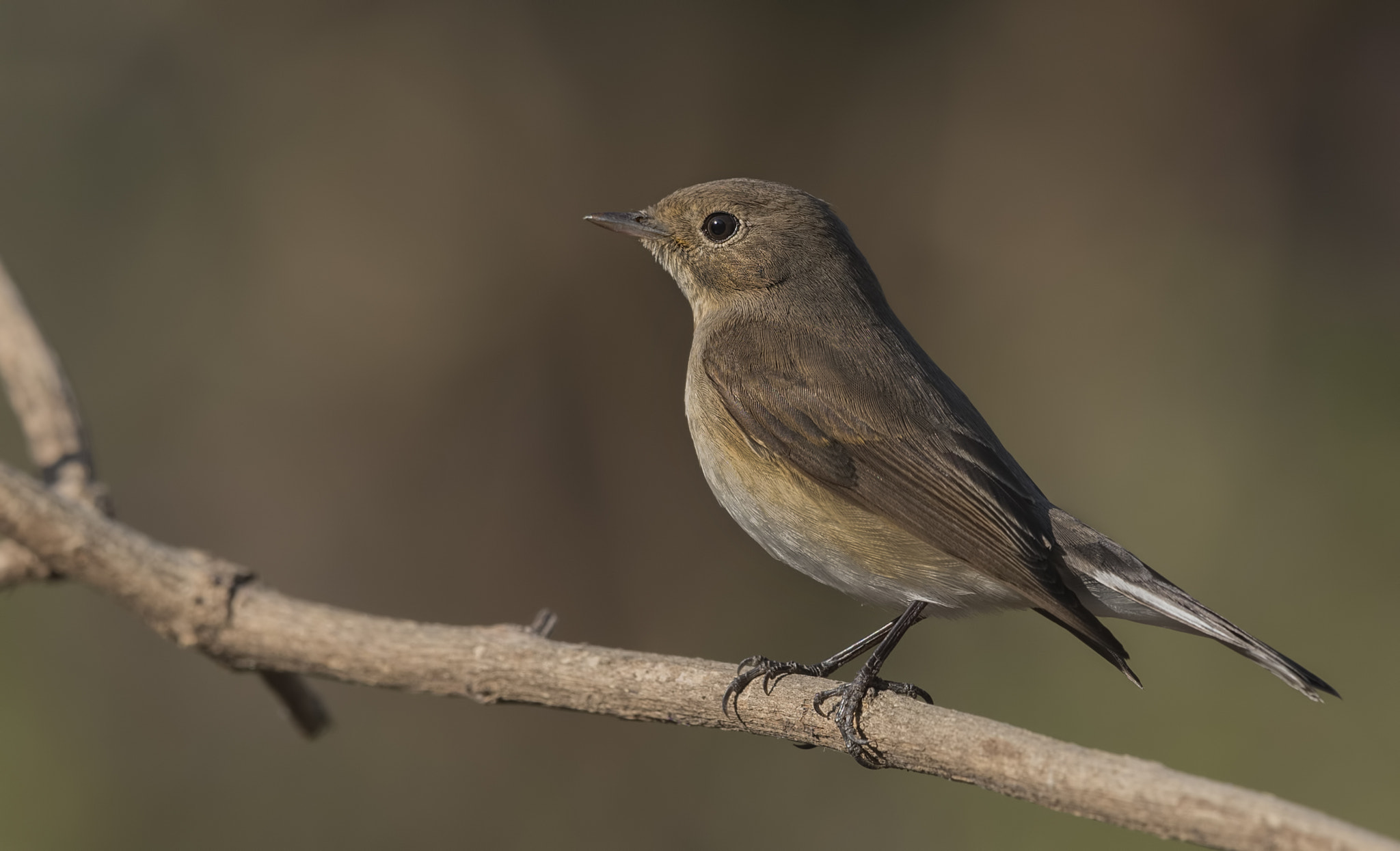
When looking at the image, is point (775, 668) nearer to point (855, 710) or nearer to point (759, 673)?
point (759, 673)

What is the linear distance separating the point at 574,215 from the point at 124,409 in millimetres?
2628

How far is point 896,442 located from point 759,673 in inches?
31.4

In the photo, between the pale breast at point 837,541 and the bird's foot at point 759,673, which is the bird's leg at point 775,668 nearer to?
the bird's foot at point 759,673

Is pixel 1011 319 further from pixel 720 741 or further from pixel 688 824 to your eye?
pixel 688 824

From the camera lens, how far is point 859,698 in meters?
2.77

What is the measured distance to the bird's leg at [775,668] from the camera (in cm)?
268

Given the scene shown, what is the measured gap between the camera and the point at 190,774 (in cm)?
551

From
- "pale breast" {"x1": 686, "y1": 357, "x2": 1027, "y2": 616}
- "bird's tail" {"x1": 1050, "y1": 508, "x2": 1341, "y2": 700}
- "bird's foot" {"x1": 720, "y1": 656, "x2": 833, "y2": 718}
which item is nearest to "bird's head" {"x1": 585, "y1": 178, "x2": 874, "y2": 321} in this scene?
"pale breast" {"x1": 686, "y1": 357, "x2": 1027, "y2": 616}

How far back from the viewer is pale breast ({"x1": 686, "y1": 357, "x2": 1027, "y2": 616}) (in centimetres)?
305

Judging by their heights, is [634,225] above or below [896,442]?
above

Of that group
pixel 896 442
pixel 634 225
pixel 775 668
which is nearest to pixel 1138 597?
pixel 896 442

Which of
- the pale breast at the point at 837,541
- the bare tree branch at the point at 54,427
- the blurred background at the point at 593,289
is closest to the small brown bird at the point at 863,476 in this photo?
the pale breast at the point at 837,541

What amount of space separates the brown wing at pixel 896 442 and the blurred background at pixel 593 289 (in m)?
2.60

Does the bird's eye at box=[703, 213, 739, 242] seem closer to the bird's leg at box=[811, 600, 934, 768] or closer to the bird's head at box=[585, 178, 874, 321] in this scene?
the bird's head at box=[585, 178, 874, 321]
